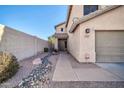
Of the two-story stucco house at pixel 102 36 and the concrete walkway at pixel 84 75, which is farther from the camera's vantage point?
the two-story stucco house at pixel 102 36

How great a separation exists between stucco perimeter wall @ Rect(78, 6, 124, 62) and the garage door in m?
0.40

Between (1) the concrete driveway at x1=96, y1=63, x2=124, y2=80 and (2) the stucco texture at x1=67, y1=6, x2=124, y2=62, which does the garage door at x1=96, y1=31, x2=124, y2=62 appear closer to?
(2) the stucco texture at x1=67, y1=6, x2=124, y2=62

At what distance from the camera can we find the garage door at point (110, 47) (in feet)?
31.0

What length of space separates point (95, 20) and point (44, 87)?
6.37m

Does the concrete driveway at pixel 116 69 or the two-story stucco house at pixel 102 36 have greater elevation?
the two-story stucco house at pixel 102 36

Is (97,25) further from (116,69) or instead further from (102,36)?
(116,69)

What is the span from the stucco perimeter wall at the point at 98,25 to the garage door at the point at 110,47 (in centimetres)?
40

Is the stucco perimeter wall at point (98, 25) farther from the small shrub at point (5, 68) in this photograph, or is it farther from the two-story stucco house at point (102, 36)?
the small shrub at point (5, 68)

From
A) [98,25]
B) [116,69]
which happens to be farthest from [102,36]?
[116,69]

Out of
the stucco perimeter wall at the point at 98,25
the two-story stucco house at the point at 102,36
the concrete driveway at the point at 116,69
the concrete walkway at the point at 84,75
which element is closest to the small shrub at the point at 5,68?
the concrete walkway at the point at 84,75

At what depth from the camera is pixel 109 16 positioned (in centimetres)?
932

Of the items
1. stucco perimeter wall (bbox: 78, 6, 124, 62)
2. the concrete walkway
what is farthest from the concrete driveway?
stucco perimeter wall (bbox: 78, 6, 124, 62)
